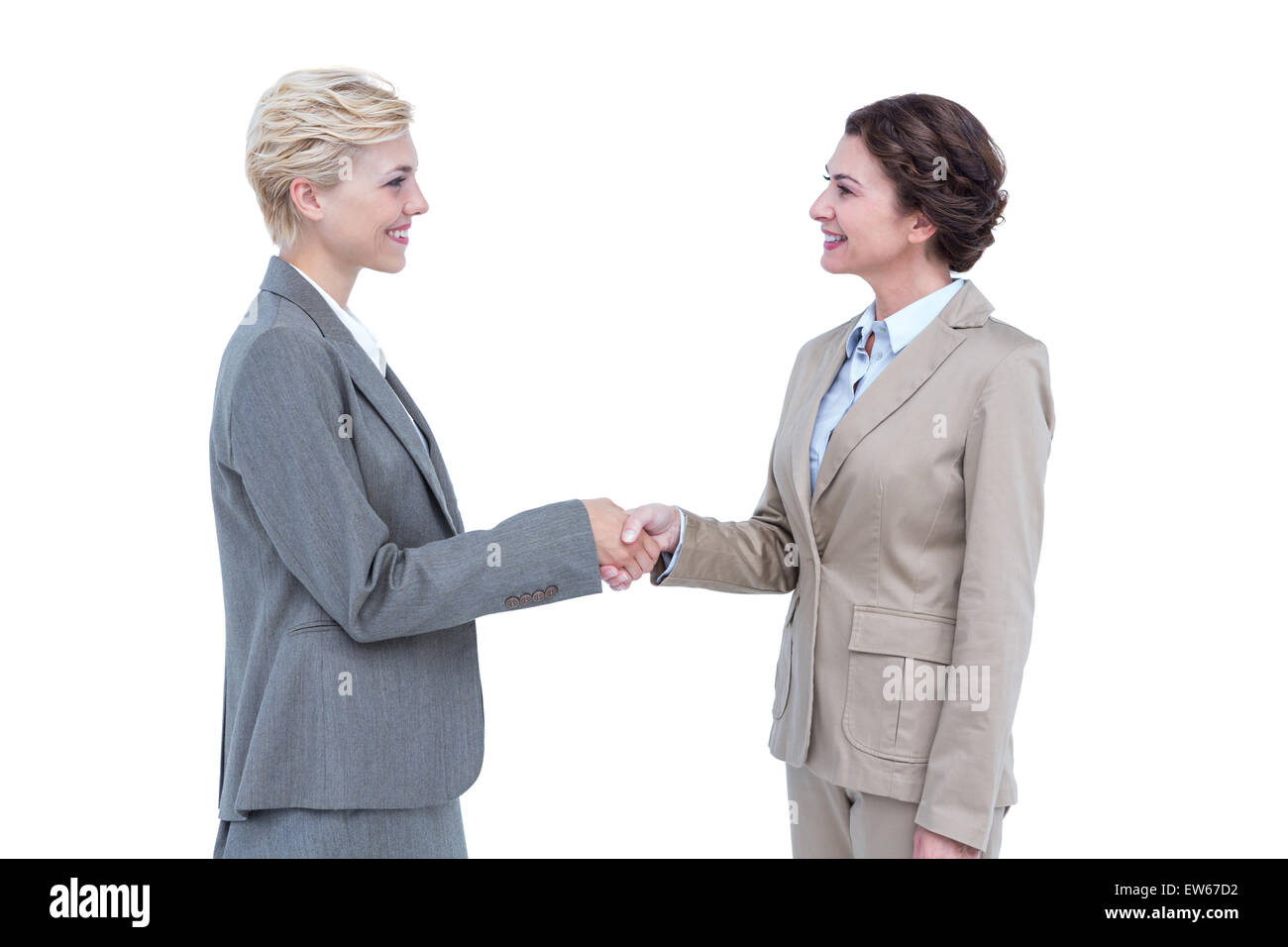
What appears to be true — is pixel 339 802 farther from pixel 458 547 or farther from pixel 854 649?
pixel 854 649

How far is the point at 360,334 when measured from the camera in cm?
267

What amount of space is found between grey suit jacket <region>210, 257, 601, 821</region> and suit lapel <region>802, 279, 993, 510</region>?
0.64 meters

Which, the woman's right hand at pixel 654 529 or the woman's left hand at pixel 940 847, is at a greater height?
the woman's right hand at pixel 654 529

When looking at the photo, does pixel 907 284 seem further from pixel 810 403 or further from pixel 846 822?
pixel 846 822

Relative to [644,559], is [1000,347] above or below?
above

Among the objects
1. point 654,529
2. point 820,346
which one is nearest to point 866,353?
point 820,346

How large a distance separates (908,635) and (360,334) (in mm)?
1445

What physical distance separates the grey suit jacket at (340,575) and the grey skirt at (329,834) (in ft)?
0.16

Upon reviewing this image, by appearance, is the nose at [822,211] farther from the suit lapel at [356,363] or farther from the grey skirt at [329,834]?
the grey skirt at [329,834]

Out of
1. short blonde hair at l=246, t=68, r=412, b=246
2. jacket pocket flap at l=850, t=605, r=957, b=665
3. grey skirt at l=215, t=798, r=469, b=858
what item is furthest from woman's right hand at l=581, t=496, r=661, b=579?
short blonde hair at l=246, t=68, r=412, b=246

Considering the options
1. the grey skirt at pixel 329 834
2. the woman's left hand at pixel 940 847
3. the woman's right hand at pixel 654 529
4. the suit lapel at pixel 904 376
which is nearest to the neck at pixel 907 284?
the suit lapel at pixel 904 376

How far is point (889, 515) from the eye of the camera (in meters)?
2.65

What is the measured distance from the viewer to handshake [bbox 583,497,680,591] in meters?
2.71

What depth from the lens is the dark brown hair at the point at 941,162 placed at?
277 cm
